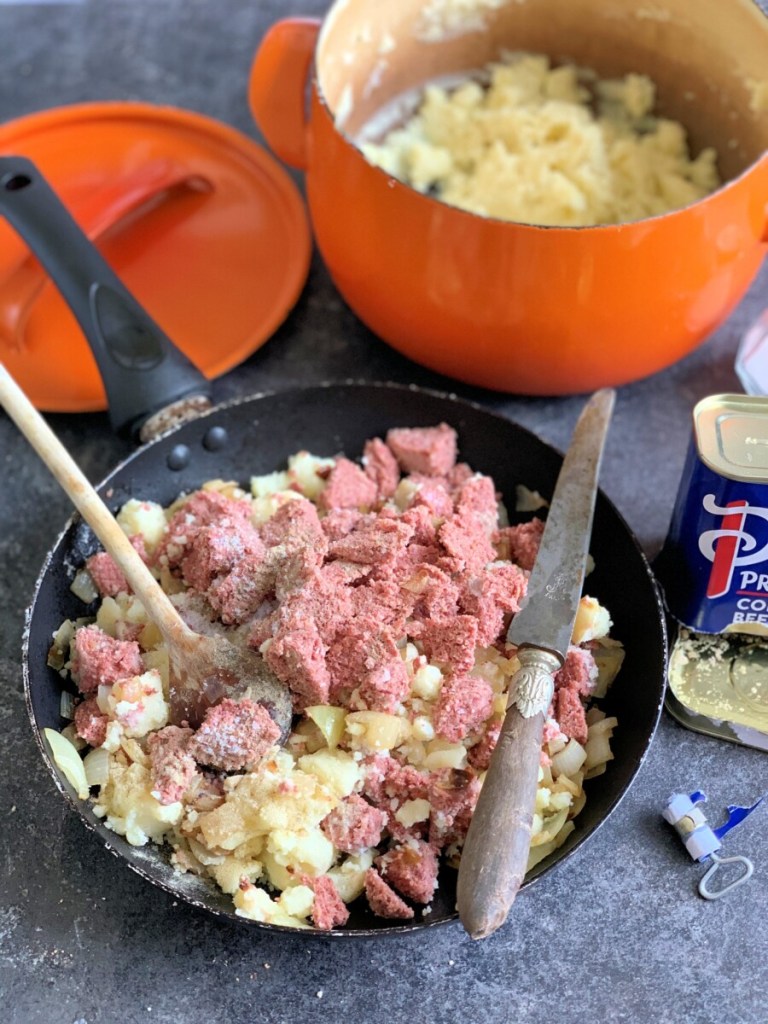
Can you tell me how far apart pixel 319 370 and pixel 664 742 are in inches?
23.8

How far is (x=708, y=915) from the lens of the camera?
2.96ft

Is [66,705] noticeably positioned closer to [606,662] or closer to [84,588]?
[84,588]

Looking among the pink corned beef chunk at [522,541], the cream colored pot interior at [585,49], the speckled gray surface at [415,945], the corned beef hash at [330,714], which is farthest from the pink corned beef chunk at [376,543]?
the cream colored pot interior at [585,49]

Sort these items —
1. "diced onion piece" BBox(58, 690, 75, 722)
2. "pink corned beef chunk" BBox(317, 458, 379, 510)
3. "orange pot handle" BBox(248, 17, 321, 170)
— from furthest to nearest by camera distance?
"orange pot handle" BBox(248, 17, 321, 170) → "pink corned beef chunk" BBox(317, 458, 379, 510) → "diced onion piece" BBox(58, 690, 75, 722)

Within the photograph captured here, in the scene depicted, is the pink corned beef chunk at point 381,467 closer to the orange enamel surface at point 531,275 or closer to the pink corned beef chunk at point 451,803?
the orange enamel surface at point 531,275

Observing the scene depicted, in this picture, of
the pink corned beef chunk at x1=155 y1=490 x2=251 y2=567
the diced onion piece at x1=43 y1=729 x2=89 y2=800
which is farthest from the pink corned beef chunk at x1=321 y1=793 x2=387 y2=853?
the pink corned beef chunk at x1=155 y1=490 x2=251 y2=567

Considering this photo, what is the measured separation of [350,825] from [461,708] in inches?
5.2

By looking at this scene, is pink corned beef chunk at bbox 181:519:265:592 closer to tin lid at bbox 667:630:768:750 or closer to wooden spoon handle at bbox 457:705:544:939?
wooden spoon handle at bbox 457:705:544:939

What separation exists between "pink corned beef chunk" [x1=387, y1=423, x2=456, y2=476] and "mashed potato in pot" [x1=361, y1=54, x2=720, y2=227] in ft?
0.84

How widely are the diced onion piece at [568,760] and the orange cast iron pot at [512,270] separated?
41cm

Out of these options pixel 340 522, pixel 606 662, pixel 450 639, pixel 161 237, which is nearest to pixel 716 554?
pixel 606 662

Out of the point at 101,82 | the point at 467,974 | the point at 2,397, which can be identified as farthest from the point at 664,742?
the point at 101,82

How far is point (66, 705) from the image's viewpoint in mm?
955

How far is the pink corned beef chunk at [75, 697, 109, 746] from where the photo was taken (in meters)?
0.90
